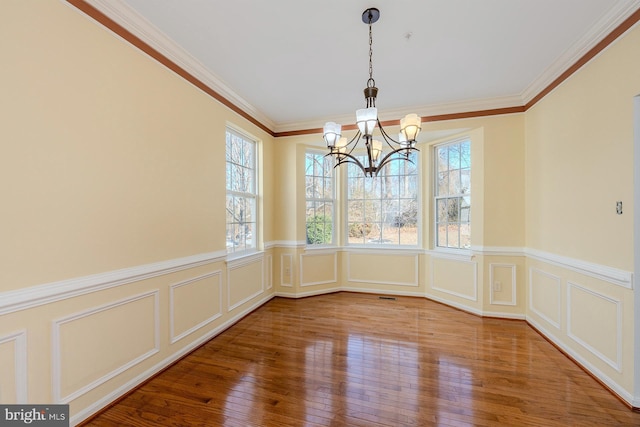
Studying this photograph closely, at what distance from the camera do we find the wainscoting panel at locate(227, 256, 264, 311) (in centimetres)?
341

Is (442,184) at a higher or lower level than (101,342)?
higher

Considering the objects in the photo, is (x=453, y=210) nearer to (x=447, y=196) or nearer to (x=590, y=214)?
(x=447, y=196)

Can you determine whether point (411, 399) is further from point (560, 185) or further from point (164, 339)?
point (560, 185)

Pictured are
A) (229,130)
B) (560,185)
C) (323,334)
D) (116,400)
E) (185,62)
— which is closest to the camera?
(116,400)

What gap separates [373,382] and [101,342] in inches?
79.2

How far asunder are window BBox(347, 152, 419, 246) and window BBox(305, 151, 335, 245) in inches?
13.5

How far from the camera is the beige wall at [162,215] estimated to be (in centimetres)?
153

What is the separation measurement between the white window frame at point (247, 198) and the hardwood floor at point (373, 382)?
100cm

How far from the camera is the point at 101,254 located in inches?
74.7

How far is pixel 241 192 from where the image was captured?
377cm

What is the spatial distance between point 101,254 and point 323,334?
7.38ft

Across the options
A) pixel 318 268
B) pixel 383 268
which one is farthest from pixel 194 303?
pixel 383 268

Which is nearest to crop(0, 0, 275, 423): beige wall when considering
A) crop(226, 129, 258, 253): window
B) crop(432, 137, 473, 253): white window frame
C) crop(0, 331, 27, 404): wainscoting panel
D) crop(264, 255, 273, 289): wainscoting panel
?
crop(0, 331, 27, 404): wainscoting panel

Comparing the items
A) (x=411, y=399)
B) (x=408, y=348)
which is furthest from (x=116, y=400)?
(x=408, y=348)
